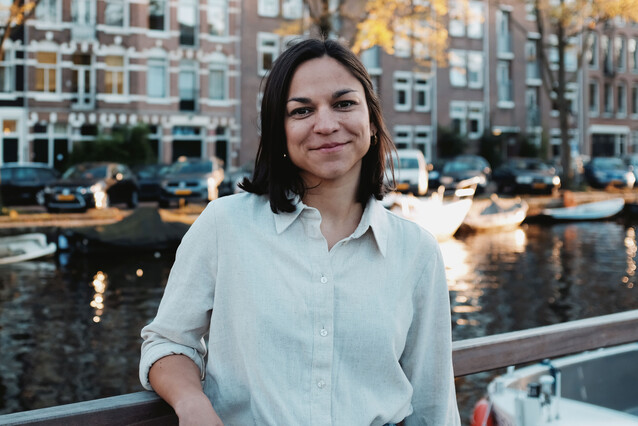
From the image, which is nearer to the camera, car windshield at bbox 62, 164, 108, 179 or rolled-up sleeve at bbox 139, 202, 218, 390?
rolled-up sleeve at bbox 139, 202, 218, 390

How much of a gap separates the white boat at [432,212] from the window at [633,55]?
A: 105ft

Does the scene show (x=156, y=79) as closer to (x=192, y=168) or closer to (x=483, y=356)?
(x=192, y=168)

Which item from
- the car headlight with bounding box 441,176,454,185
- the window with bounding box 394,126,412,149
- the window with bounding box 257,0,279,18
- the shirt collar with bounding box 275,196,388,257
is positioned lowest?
the car headlight with bounding box 441,176,454,185

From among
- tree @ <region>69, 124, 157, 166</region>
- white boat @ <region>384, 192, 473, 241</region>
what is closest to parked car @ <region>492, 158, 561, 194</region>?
white boat @ <region>384, 192, 473, 241</region>

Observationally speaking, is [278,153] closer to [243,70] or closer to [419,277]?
[419,277]

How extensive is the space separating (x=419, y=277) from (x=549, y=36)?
41940 millimetres

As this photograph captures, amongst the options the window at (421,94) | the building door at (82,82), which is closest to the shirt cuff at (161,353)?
the building door at (82,82)

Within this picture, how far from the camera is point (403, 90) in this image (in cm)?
3666

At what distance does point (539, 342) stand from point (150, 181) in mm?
21346

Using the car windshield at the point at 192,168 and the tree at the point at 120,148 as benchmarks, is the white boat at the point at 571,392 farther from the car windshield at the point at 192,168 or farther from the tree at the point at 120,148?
the tree at the point at 120,148

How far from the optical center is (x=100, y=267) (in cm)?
1402

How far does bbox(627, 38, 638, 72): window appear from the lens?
1769 inches

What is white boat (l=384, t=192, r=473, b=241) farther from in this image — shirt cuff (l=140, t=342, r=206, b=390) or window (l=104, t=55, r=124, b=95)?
window (l=104, t=55, r=124, b=95)

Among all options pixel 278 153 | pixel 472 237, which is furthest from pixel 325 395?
pixel 472 237
